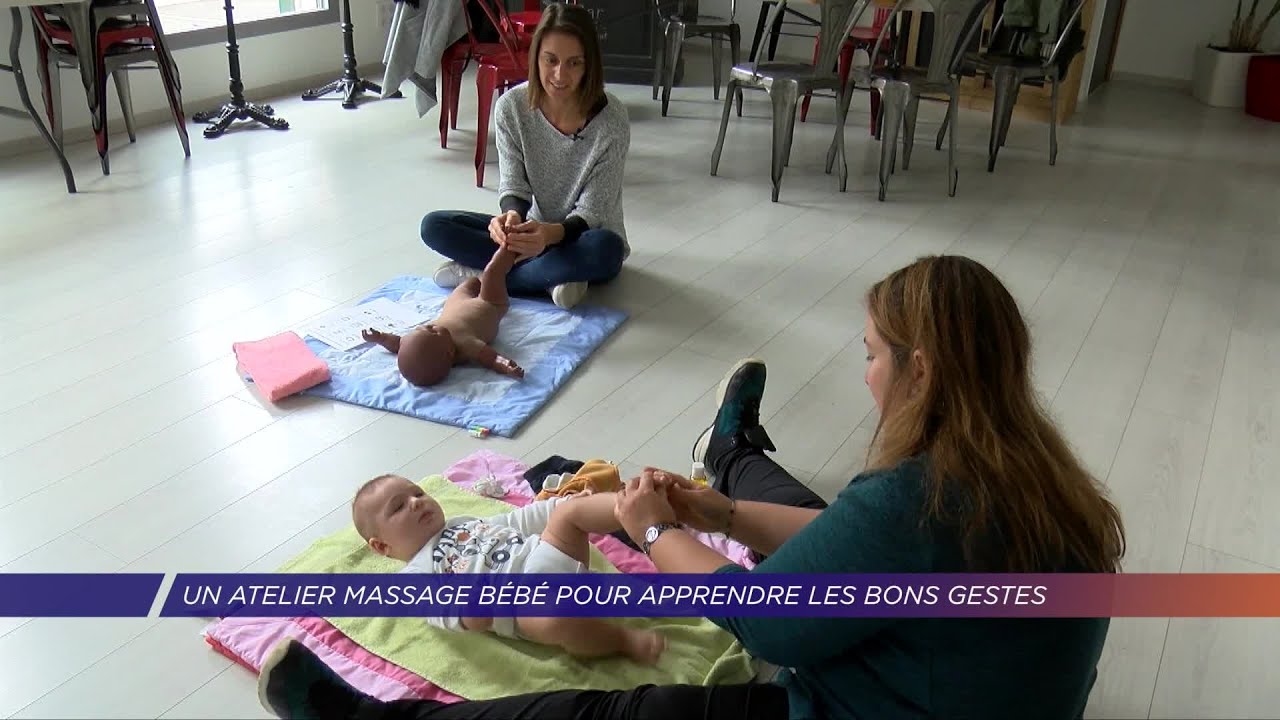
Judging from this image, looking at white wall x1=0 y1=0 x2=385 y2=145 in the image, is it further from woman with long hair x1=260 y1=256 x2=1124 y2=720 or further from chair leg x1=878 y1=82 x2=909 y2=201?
woman with long hair x1=260 y1=256 x2=1124 y2=720

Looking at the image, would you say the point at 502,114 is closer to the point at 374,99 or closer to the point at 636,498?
the point at 636,498

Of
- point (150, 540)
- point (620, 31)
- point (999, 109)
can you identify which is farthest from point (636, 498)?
point (620, 31)

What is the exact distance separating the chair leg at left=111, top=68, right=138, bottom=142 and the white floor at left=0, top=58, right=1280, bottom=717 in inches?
6.3

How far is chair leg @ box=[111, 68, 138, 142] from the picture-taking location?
14.4ft

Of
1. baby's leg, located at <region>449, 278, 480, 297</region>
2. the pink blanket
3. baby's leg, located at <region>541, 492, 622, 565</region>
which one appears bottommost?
the pink blanket

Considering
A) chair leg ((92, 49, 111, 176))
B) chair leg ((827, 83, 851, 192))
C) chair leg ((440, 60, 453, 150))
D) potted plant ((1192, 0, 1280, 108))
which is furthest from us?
potted plant ((1192, 0, 1280, 108))

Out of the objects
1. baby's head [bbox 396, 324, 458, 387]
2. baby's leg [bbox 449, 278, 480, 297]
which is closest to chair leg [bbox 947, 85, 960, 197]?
baby's leg [bbox 449, 278, 480, 297]

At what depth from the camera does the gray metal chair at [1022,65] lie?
4.53 metres

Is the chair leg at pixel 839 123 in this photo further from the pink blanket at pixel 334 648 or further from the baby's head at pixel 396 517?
the baby's head at pixel 396 517

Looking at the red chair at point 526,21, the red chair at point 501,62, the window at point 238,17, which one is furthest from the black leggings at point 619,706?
the window at point 238,17

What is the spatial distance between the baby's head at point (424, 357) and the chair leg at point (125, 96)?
2.65m

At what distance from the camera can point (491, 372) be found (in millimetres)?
2635

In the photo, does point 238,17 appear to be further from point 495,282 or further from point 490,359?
point 490,359

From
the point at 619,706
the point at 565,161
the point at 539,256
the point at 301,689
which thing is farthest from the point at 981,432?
the point at 565,161
